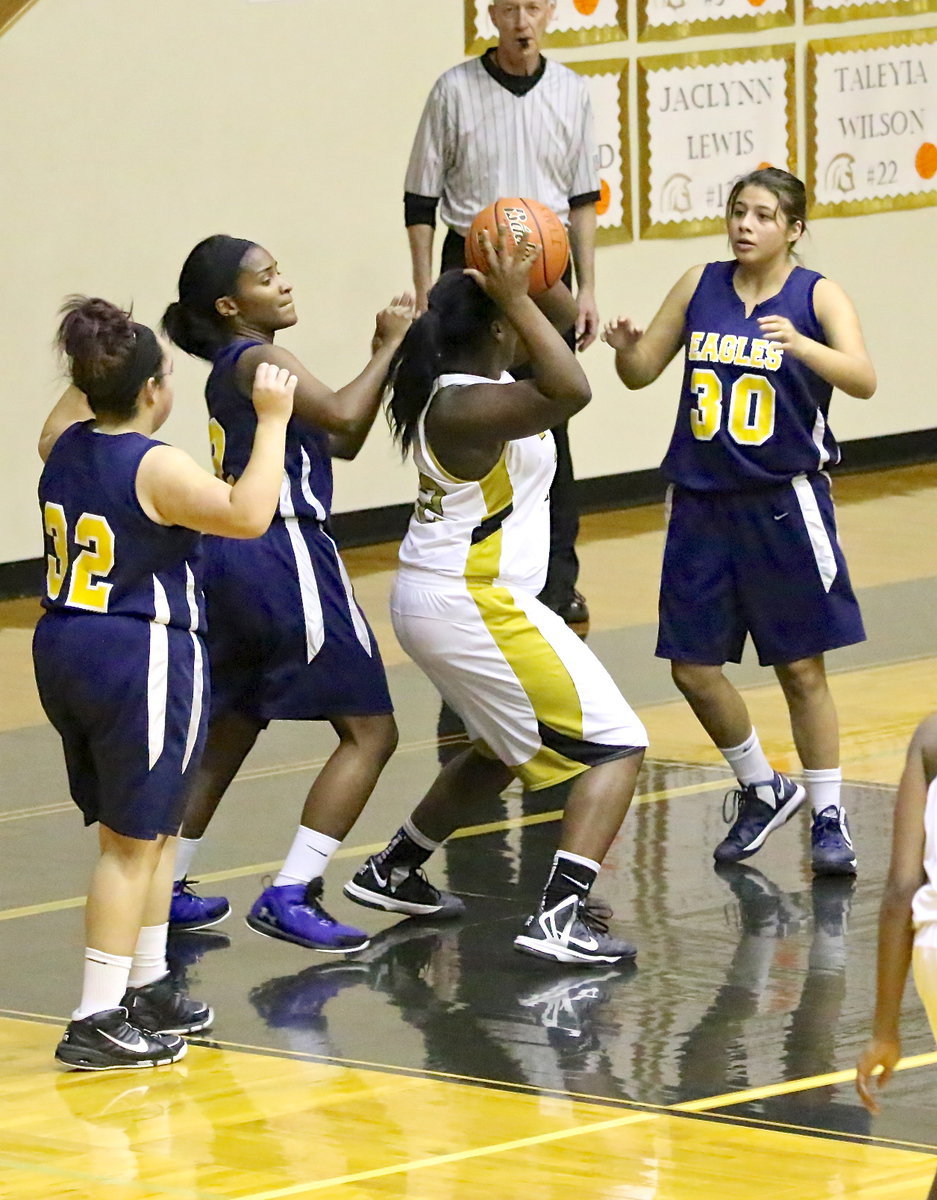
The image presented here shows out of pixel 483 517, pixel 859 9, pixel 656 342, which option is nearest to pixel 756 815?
pixel 656 342

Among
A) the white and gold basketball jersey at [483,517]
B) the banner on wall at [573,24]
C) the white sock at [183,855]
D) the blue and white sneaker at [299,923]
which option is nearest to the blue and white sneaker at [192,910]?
the white sock at [183,855]

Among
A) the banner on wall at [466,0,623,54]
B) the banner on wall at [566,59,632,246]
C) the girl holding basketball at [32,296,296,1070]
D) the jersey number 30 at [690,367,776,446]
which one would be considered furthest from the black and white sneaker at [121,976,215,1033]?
the banner on wall at [566,59,632,246]

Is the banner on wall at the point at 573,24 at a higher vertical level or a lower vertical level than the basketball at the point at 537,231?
higher

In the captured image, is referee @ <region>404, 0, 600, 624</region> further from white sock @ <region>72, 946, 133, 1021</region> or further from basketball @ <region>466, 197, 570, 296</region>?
white sock @ <region>72, 946, 133, 1021</region>

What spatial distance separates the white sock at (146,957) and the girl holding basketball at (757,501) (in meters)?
1.99

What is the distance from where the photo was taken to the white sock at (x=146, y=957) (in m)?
5.70

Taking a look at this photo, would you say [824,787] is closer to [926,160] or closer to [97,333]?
[97,333]

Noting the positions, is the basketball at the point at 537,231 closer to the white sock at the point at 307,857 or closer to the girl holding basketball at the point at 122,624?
the girl holding basketball at the point at 122,624

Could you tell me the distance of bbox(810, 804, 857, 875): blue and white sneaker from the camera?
22.7ft

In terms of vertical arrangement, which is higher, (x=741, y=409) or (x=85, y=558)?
(x=741, y=409)

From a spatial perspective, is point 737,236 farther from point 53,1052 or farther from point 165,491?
point 53,1052

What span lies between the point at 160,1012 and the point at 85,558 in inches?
39.8

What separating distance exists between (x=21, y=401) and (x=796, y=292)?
210 inches

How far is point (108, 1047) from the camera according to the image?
5.38 meters
